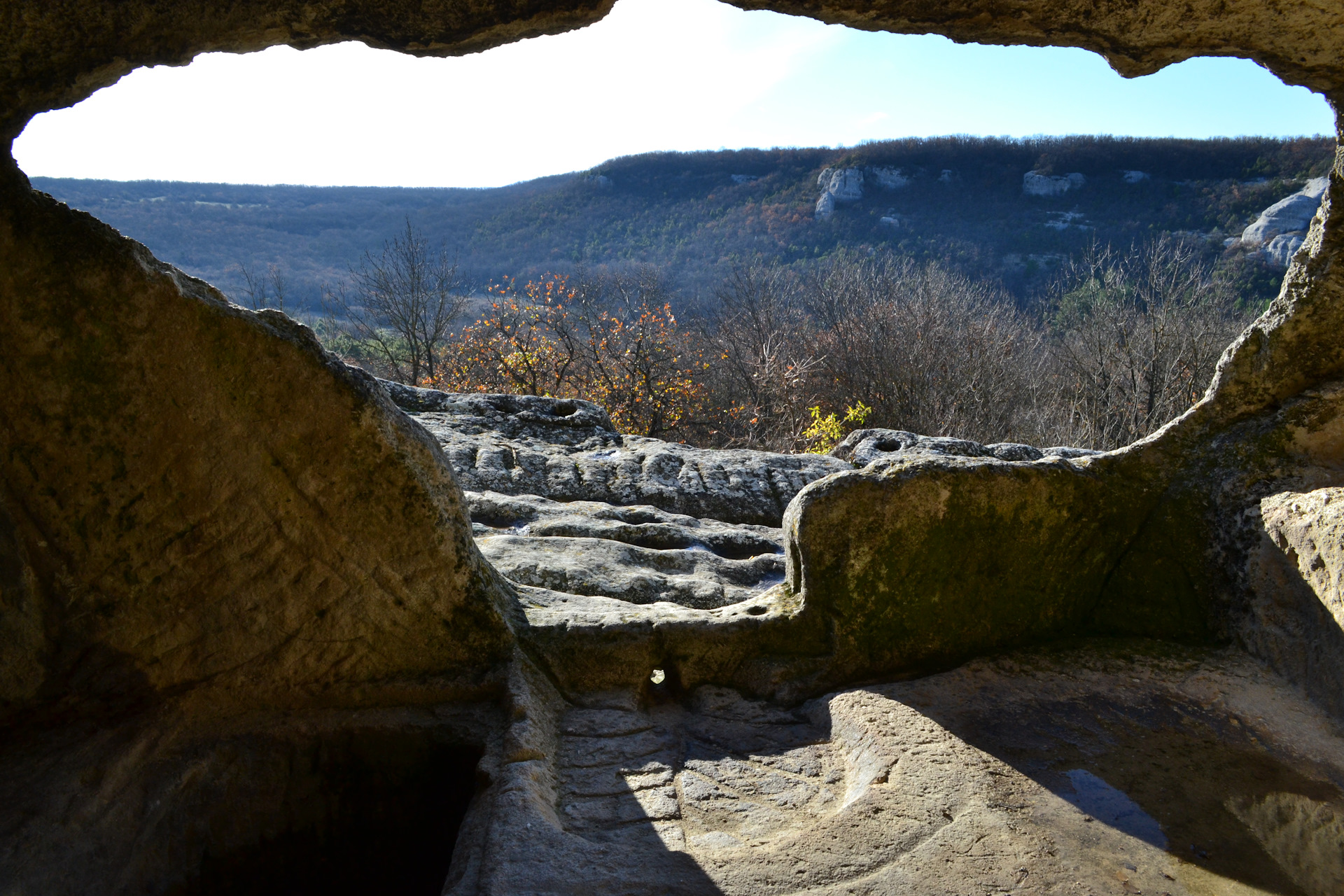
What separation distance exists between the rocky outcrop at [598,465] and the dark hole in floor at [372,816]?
8.37 ft

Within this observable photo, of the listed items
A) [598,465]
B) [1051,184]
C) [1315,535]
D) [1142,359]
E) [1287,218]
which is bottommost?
[1142,359]

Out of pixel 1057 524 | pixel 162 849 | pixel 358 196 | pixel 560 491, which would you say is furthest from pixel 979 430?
pixel 358 196

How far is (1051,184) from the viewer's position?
43.4 m

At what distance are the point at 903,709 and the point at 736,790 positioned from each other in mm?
668

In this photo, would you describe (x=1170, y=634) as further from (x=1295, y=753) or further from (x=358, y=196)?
(x=358, y=196)

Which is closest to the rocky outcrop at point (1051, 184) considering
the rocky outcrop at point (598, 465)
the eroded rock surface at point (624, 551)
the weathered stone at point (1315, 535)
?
the rocky outcrop at point (598, 465)

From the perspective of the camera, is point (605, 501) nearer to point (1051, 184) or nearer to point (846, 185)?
point (846, 185)

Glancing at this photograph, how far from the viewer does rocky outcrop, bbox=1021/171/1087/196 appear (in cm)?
4312

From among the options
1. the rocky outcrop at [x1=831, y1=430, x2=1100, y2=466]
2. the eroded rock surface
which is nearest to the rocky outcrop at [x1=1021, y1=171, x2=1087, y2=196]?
the rocky outcrop at [x1=831, y1=430, x2=1100, y2=466]

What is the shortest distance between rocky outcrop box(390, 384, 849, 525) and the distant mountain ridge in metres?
32.8

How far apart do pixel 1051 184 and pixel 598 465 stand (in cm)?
4419

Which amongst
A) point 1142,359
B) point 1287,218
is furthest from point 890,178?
point 1142,359

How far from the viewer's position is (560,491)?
5609 mm

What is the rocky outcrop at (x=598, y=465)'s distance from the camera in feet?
18.5
